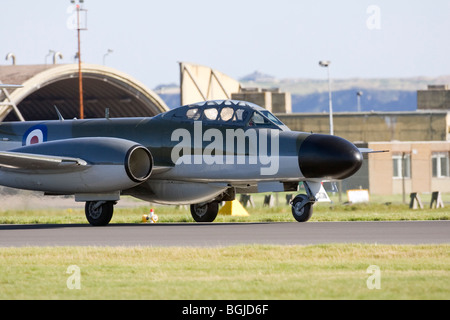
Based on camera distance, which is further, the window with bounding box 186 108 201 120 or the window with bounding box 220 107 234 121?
the window with bounding box 186 108 201 120

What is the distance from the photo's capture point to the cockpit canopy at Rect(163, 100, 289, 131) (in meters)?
23.5

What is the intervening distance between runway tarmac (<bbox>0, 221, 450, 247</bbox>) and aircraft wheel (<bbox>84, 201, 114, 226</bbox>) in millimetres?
492

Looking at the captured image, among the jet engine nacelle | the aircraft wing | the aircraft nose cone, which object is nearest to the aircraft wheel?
the jet engine nacelle

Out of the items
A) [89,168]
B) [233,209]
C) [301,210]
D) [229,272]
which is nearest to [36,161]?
[89,168]

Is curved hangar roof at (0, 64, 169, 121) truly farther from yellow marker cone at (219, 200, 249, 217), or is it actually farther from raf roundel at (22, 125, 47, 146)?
yellow marker cone at (219, 200, 249, 217)

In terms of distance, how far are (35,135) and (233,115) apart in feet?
21.6

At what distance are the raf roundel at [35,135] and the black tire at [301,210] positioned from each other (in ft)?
24.9

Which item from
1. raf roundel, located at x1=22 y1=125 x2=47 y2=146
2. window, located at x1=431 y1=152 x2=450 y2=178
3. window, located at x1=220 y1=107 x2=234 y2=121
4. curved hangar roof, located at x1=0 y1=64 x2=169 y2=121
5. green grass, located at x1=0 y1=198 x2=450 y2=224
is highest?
curved hangar roof, located at x1=0 y1=64 x2=169 y2=121

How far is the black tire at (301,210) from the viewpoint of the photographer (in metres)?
23.8

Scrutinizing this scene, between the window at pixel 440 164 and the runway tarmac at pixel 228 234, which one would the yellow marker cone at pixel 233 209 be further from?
the window at pixel 440 164

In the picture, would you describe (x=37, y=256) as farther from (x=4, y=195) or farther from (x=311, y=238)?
(x=4, y=195)

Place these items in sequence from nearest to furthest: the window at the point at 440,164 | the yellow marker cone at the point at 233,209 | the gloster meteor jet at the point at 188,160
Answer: the gloster meteor jet at the point at 188,160 → the yellow marker cone at the point at 233,209 → the window at the point at 440,164

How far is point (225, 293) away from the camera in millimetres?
10938
